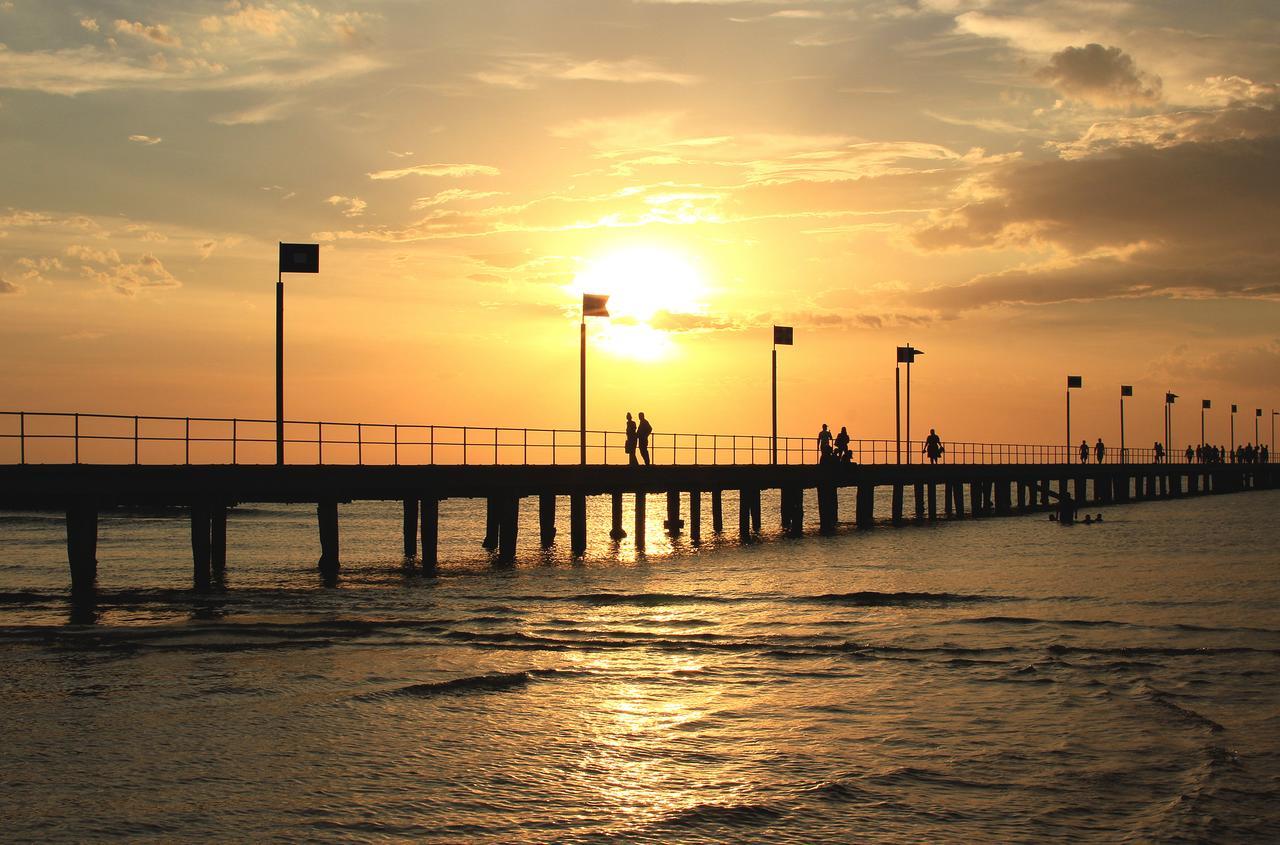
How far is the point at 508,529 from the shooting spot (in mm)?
40406

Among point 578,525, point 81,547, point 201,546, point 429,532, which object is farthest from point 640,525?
point 81,547

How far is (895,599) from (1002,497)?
184 feet

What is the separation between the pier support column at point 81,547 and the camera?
28.5 metres

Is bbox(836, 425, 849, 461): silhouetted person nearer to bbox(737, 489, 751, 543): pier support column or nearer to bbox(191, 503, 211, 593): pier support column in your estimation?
bbox(737, 489, 751, 543): pier support column

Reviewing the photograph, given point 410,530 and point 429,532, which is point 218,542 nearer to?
point 429,532

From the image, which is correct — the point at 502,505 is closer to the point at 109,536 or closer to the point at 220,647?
the point at 220,647

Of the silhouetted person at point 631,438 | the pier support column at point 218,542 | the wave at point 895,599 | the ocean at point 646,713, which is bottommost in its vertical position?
the wave at point 895,599

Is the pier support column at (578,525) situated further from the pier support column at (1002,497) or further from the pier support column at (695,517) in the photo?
the pier support column at (1002,497)

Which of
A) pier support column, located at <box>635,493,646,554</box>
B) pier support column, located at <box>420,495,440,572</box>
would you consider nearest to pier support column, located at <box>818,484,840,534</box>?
pier support column, located at <box>635,493,646,554</box>

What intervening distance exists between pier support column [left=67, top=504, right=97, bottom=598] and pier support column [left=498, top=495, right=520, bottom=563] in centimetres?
1347

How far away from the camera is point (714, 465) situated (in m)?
48.0

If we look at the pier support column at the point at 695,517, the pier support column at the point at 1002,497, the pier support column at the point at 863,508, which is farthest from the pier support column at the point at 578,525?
the pier support column at the point at 1002,497

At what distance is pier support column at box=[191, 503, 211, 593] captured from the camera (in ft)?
103

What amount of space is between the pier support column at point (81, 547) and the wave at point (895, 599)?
51.8 ft
